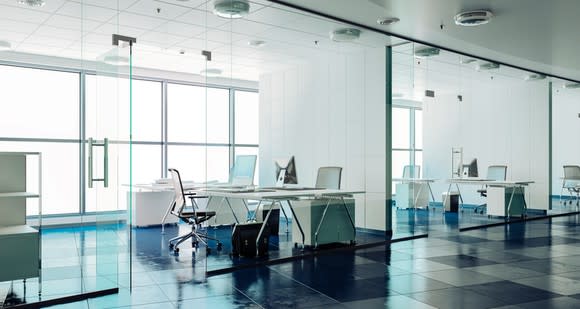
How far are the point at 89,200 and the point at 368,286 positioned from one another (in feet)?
9.39

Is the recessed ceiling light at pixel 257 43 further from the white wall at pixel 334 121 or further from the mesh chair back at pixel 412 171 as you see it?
the mesh chair back at pixel 412 171

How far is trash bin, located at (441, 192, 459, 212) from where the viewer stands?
1026 cm

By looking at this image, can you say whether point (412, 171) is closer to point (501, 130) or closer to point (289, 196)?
point (289, 196)

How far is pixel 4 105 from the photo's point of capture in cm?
858

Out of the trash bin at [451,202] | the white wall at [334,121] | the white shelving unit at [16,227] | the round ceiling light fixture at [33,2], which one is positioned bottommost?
the trash bin at [451,202]

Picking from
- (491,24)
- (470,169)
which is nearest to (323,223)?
(491,24)

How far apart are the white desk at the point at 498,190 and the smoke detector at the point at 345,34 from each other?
4.03m

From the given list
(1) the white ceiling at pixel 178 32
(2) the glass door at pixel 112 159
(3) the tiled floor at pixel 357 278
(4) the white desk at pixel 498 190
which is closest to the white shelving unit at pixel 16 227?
(3) the tiled floor at pixel 357 278

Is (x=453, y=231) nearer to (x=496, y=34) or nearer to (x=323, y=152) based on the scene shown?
(x=323, y=152)

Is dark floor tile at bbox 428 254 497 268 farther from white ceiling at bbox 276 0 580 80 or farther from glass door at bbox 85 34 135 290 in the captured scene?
glass door at bbox 85 34 135 290

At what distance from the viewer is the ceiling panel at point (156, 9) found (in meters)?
5.62

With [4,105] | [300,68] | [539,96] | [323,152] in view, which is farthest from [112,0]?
[539,96]

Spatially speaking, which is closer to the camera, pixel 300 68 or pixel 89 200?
pixel 89 200

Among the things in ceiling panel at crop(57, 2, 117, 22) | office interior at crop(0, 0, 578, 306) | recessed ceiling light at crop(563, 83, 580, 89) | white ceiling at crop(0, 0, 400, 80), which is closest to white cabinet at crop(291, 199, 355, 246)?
office interior at crop(0, 0, 578, 306)
